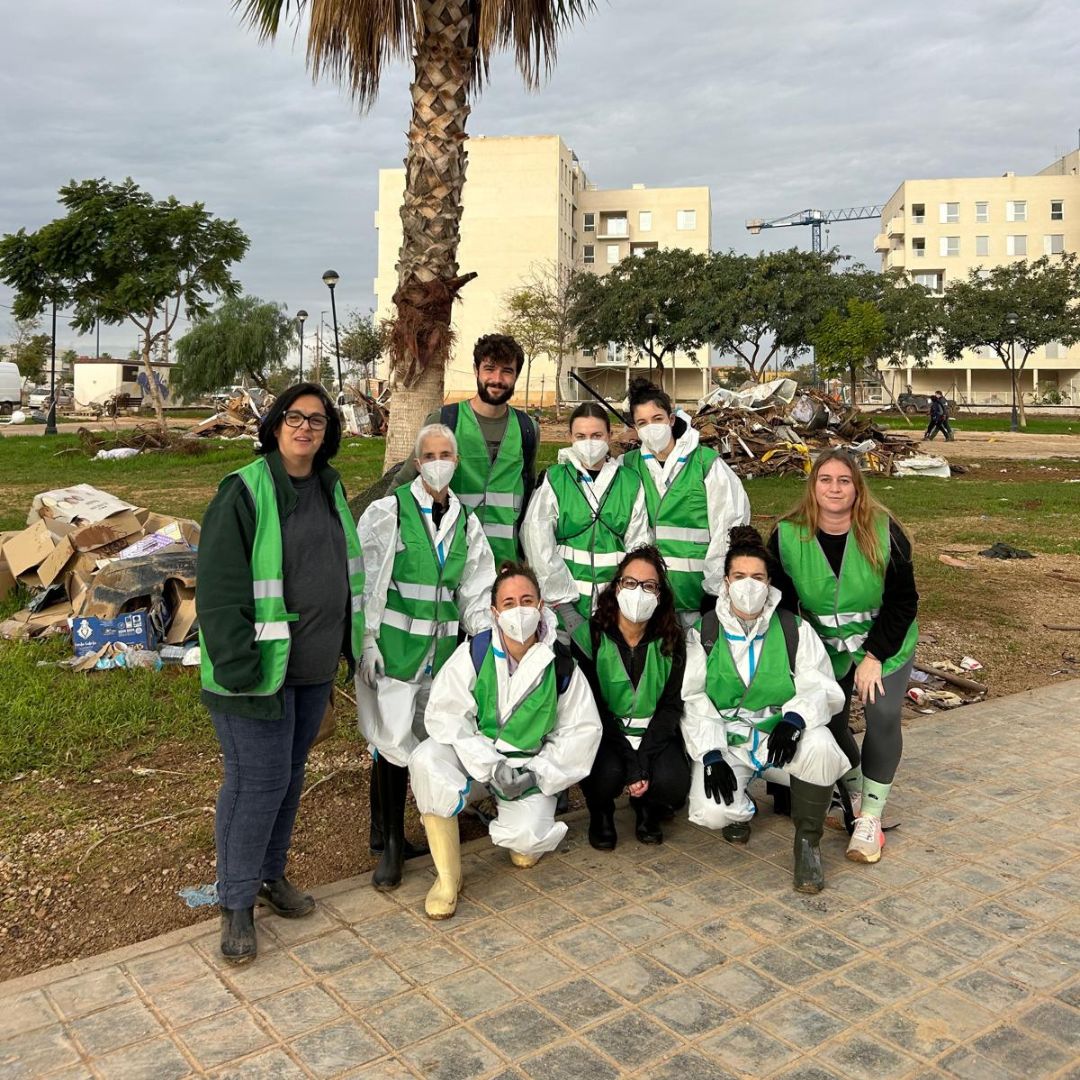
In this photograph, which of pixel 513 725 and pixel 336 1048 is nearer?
pixel 336 1048

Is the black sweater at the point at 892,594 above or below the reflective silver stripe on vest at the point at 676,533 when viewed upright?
below

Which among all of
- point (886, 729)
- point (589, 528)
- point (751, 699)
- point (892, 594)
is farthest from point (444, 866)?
point (892, 594)

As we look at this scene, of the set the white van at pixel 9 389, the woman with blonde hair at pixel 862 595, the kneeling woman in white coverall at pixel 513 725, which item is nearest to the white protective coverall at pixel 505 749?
the kneeling woman in white coverall at pixel 513 725

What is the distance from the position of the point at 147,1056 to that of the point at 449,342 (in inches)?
216

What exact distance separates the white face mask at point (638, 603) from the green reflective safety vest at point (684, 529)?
35 cm

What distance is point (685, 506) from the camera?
4379mm

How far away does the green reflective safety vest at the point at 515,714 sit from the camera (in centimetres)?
380

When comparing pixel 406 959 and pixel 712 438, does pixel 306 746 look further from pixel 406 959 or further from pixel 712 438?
pixel 712 438

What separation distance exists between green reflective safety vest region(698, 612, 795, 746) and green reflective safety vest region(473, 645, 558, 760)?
0.72 metres

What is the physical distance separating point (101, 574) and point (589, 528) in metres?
4.18

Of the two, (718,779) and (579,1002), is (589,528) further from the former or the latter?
(579,1002)

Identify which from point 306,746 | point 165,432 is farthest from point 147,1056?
point 165,432

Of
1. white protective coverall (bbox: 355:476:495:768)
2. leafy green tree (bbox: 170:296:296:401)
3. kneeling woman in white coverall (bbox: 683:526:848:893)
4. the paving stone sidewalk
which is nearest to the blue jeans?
the paving stone sidewalk

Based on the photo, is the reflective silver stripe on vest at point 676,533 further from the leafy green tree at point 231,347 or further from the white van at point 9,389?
the leafy green tree at point 231,347
